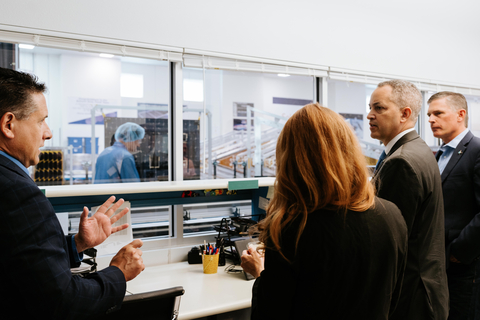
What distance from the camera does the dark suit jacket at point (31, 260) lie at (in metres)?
0.78

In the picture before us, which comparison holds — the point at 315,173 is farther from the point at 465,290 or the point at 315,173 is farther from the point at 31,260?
the point at 465,290

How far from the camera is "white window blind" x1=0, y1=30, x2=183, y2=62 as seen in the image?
2.06 m

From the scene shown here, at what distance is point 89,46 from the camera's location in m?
2.23

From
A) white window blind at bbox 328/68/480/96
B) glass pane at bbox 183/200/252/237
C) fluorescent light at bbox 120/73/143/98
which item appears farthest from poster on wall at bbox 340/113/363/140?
fluorescent light at bbox 120/73/143/98

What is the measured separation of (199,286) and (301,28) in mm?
2222

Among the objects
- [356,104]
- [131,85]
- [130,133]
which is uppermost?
[131,85]

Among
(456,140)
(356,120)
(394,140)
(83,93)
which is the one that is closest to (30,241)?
(394,140)

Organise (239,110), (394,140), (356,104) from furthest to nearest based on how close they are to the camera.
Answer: (239,110)
(356,104)
(394,140)

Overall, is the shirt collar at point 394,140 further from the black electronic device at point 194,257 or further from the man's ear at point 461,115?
the black electronic device at point 194,257

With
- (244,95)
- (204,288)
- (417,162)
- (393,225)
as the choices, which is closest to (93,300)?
(393,225)

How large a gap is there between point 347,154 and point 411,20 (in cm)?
307

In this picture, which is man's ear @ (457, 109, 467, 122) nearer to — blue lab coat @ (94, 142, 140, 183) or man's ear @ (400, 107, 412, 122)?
man's ear @ (400, 107, 412, 122)

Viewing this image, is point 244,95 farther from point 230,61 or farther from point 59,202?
point 59,202

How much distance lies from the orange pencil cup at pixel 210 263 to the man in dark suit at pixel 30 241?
1049 millimetres
